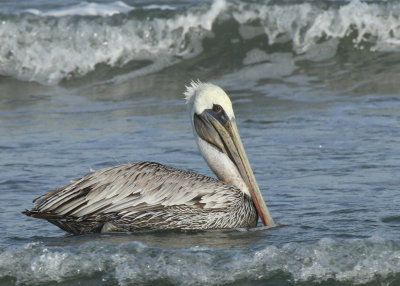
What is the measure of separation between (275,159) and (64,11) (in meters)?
8.23

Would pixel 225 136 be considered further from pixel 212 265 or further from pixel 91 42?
pixel 91 42

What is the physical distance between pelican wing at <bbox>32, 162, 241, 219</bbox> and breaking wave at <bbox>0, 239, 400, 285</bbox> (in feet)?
1.86

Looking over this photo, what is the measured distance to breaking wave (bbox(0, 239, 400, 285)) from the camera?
4.42 meters

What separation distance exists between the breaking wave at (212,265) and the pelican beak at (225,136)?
113 centimetres

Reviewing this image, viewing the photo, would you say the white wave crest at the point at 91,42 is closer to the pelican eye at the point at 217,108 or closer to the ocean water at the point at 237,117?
the ocean water at the point at 237,117

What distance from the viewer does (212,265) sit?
180 inches

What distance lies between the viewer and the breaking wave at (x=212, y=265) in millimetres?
4422

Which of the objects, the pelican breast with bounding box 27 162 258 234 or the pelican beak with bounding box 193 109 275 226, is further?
the pelican beak with bounding box 193 109 275 226

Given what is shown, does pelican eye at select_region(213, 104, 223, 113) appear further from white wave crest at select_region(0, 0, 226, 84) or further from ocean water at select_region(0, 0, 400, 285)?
white wave crest at select_region(0, 0, 226, 84)

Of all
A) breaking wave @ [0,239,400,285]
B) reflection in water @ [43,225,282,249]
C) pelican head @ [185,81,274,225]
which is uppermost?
pelican head @ [185,81,274,225]

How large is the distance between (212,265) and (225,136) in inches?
61.3

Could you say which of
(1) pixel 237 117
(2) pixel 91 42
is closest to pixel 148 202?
(1) pixel 237 117

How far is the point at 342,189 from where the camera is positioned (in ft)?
20.7

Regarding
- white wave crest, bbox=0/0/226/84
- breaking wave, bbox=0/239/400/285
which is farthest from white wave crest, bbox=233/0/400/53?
breaking wave, bbox=0/239/400/285
